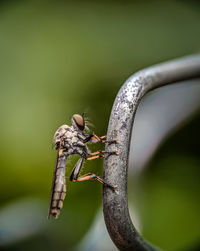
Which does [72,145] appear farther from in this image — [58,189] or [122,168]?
[122,168]

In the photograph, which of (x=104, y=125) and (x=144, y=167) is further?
(x=104, y=125)

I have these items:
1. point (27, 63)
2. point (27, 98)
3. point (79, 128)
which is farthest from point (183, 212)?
point (27, 63)

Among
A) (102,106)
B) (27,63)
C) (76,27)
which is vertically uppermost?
(76,27)

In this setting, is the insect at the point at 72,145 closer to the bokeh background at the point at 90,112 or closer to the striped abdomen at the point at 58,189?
the striped abdomen at the point at 58,189

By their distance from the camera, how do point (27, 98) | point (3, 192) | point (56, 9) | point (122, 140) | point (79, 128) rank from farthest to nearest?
point (56, 9) < point (27, 98) < point (3, 192) < point (79, 128) < point (122, 140)

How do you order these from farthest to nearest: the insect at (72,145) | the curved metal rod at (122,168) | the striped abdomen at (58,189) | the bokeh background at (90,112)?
the bokeh background at (90,112) → the insect at (72,145) → the striped abdomen at (58,189) → the curved metal rod at (122,168)

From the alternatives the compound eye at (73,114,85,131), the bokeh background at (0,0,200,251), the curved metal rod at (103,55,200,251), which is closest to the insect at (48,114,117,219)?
the compound eye at (73,114,85,131)

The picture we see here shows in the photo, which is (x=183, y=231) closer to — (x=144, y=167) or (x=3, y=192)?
(x=144, y=167)

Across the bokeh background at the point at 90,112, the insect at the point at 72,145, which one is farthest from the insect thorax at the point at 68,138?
the bokeh background at the point at 90,112

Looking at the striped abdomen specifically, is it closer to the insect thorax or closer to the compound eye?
the insect thorax
